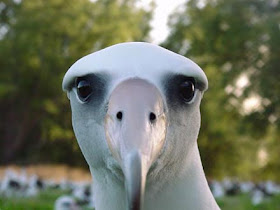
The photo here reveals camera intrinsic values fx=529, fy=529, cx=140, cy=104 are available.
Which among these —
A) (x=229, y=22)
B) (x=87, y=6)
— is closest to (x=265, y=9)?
(x=229, y=22)

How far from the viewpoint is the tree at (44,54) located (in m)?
25.7

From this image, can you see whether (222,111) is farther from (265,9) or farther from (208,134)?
(208,134)

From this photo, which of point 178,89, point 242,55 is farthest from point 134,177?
point 242,55

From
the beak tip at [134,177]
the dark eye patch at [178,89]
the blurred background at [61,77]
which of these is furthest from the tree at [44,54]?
the beak tip at [134,177]

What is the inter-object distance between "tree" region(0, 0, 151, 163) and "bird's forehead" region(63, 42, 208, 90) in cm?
2342

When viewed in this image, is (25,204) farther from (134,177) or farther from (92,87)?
(134,177)

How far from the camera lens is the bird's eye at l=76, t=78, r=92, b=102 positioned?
147 centimetres

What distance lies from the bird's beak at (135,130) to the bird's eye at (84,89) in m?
0.11

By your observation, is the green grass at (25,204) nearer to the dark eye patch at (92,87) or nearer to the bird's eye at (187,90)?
the dark eye patch at (92,87)

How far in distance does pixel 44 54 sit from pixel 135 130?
82.3ft

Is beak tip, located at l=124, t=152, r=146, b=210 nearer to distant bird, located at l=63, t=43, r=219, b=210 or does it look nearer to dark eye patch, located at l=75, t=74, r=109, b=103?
distant bird, located at l=63, t=43, r=219, b=210

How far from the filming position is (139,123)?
1.31 m

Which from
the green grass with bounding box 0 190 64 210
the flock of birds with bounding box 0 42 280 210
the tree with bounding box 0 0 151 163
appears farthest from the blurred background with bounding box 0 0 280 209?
the flock of birds with bounding box 0 42 280 210

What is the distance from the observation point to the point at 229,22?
15297 mm
